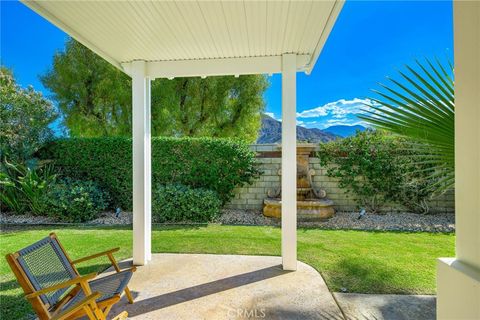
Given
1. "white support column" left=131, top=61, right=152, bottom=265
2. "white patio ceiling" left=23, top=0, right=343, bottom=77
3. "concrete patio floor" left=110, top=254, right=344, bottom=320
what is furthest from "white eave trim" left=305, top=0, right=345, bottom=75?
"concrete patio floor" left=110, top=254, right=344, bottom=320

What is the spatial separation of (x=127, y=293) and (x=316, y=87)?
52.9 ft

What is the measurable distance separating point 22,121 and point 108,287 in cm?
753

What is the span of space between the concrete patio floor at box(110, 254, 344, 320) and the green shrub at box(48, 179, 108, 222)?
145 inches

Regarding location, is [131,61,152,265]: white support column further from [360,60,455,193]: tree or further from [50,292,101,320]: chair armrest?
[360,60,455,193]: tree

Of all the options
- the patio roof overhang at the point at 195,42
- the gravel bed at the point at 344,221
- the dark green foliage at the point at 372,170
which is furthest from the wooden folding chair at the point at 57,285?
the dark green foliage at the point at 372,170

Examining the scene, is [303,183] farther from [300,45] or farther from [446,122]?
[446,122]

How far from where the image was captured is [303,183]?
7.93 metres

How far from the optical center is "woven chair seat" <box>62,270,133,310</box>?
99.7 inches

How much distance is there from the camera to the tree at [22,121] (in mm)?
7742

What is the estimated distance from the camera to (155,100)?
35.8ft

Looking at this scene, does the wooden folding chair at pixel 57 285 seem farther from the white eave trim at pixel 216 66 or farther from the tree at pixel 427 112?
the white eave trim at pixel 216 66

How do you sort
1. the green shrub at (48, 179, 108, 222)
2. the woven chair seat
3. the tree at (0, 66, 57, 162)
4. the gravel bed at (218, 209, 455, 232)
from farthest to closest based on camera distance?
the tree at (0, 66, 57, 162) → the green shrub at (48, 179, 108, 222) → the gravel bed at (218, 209, 455, 232) → the woven chair seat

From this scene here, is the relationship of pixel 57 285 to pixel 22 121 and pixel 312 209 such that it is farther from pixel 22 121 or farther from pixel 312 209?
pixel 22 121

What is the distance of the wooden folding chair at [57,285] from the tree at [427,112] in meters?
2.41
